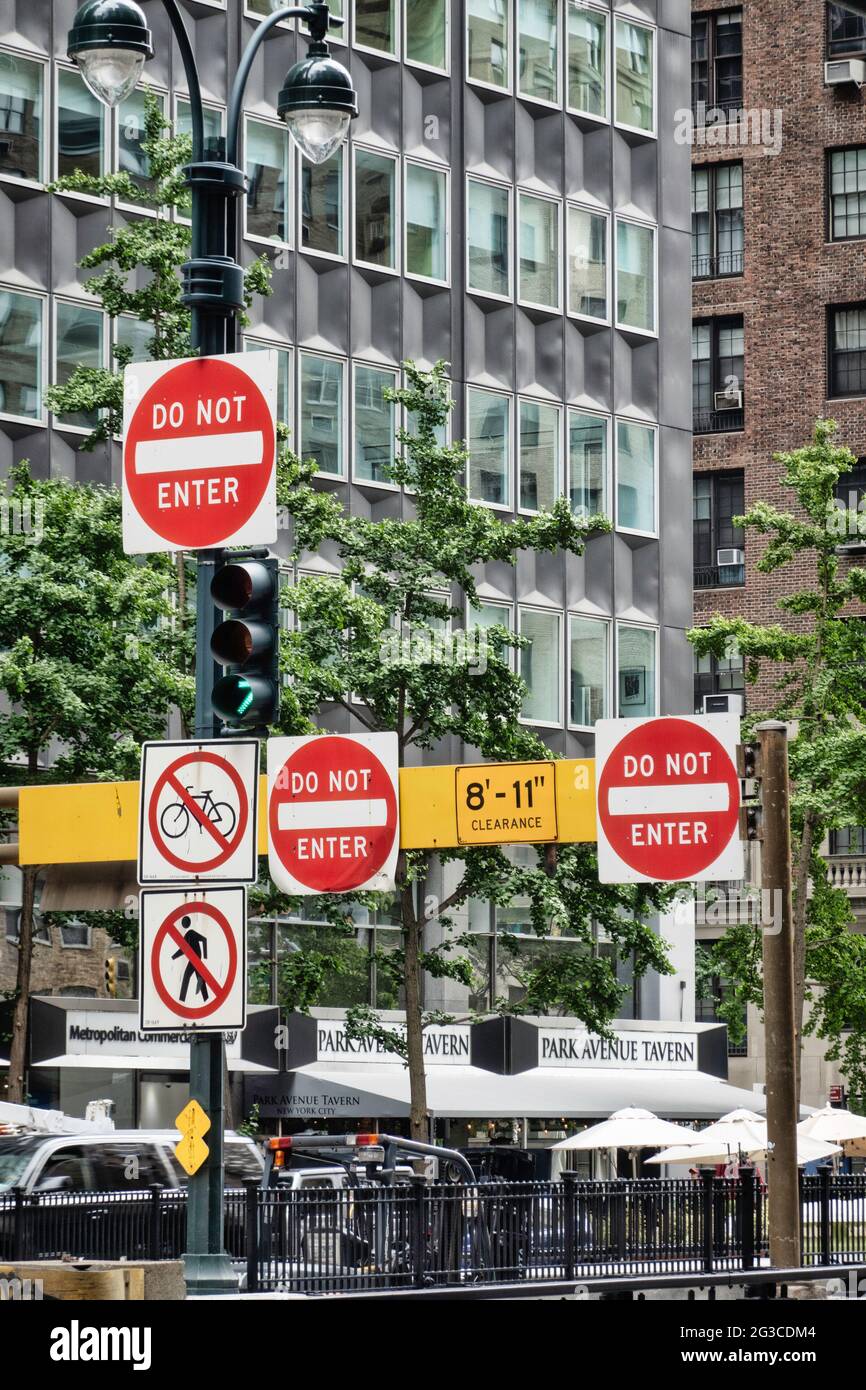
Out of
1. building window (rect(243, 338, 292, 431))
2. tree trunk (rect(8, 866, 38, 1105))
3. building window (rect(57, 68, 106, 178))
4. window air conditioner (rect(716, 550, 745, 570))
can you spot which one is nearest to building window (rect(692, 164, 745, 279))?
window air conditioner (rect(716, 550, 745, 570))

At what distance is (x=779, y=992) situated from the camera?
77.2 feet

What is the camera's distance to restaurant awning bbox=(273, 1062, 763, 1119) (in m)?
39.3

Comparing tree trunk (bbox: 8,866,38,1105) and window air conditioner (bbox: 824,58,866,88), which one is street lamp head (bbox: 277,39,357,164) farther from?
window air conditioner (bbox: 824,58,866,88)

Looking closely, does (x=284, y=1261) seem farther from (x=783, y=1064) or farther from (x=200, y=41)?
(x=200, y=41)

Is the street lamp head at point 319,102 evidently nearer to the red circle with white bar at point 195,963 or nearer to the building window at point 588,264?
the red circle with white bar at point 195,963

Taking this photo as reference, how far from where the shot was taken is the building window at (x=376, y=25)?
4438 centimetres

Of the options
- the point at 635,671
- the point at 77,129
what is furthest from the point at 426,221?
the point at 635,671

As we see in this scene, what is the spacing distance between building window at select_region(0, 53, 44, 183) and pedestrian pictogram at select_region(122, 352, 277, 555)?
26780mm

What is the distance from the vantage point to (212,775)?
Answer: 39.9 feet

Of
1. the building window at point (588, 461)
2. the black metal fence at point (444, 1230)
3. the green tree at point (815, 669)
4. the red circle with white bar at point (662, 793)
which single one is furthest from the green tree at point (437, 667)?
the building window at point (588, 461)

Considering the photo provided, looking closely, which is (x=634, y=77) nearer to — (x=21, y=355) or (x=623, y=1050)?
(x=21, y=355)

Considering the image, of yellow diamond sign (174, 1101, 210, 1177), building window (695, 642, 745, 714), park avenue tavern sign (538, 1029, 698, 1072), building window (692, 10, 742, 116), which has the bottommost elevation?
park avenue tavern sign (538, 1029, 698, 1072)

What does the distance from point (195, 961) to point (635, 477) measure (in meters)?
38.1
